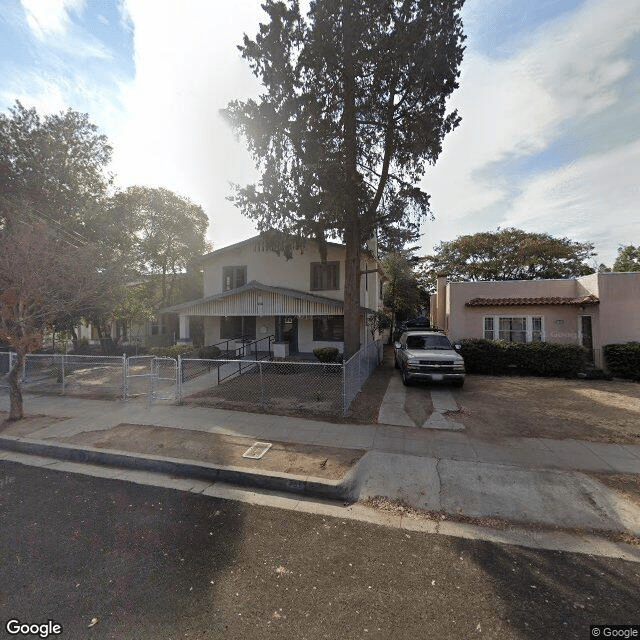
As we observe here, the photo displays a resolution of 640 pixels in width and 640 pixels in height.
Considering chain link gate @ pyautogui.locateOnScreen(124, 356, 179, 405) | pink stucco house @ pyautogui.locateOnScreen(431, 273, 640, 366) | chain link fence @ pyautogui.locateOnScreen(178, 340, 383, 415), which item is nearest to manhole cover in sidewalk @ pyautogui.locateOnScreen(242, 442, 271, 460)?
chain link fence @ pyautogui.locateOnScreen(178, 340, 383, 415)

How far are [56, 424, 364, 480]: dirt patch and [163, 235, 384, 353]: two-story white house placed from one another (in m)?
8.66

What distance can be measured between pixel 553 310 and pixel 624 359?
135 inches

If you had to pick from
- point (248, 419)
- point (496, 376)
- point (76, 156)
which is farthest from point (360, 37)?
point (76, 156)

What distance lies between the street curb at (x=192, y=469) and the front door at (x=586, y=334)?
47.8 ft

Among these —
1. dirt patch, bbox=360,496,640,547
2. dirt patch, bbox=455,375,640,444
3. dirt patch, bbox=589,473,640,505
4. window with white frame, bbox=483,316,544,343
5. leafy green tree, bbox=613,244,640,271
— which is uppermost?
leafy green tree, bbox=613,244,640,271

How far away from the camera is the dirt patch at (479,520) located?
363 centimetres

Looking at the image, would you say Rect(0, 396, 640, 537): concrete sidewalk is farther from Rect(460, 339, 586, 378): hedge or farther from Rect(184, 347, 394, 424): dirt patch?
Rect(460, 339, 586, 378): hedge

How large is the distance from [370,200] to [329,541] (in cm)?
1139

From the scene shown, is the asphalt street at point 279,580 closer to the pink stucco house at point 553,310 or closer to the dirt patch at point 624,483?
the dirt patch at point 624,483

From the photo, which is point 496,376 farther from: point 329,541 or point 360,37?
point 360,37

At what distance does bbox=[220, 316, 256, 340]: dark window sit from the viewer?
17641 millimetres

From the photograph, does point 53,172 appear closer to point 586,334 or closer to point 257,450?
point 257,450

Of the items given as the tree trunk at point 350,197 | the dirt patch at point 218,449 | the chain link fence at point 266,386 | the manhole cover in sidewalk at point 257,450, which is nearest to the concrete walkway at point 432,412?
the chain link fence at point 266,386

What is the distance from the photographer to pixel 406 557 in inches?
128
